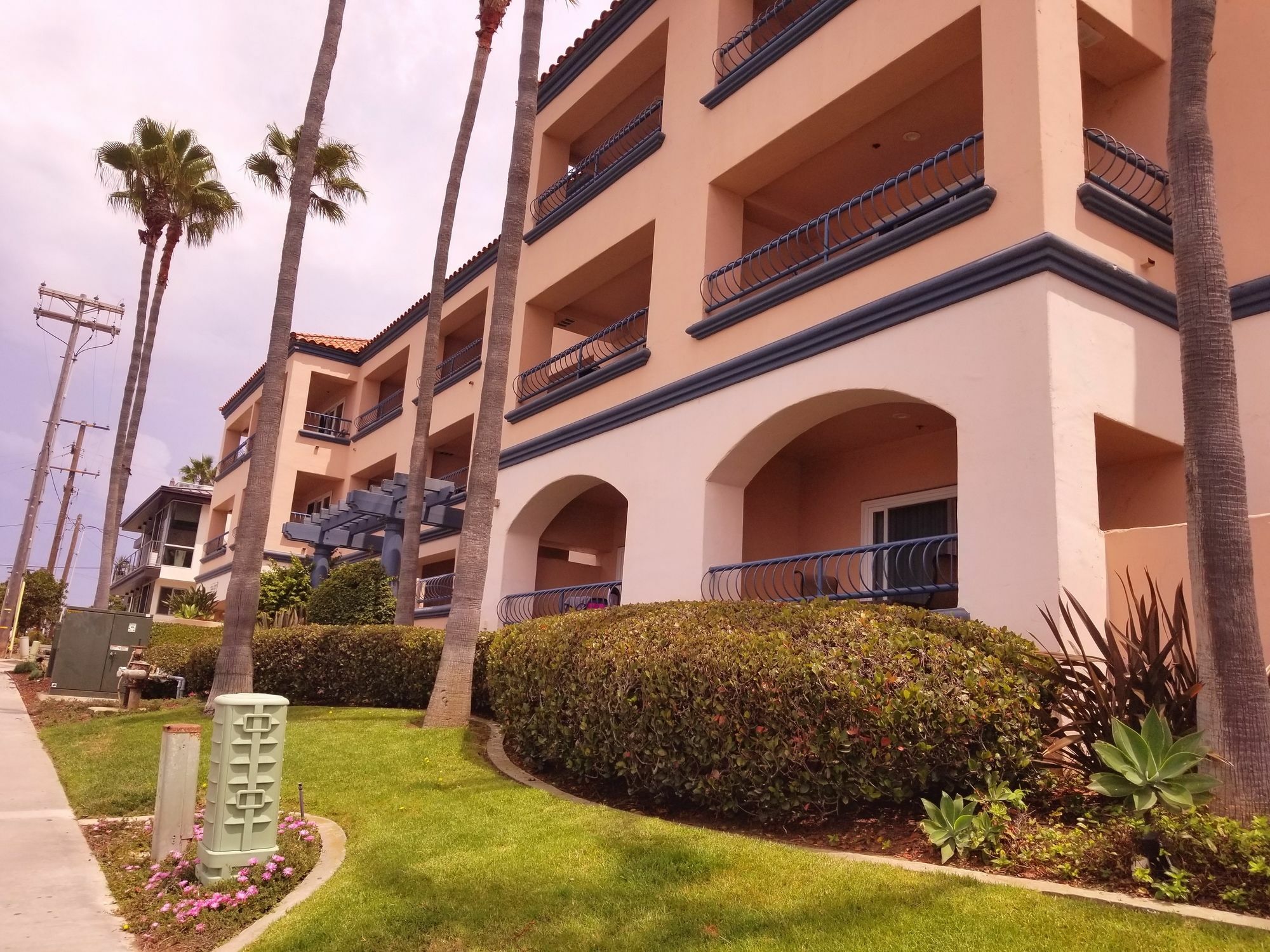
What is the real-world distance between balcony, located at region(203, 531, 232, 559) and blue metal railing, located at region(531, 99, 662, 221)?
73.2 ft

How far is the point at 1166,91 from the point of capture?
1115cm

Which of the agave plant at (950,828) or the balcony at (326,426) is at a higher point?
the balcony at (326,426)

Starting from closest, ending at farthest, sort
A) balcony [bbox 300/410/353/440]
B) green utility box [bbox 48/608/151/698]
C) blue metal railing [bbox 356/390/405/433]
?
green utility box [bbox 48/608/151/698] → blue metal railing [bbox 356/390/405/433] → balcony [bbox 300/410/353/440]

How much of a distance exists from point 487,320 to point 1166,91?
15101 millimetres

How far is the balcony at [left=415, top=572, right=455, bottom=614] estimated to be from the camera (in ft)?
68.5

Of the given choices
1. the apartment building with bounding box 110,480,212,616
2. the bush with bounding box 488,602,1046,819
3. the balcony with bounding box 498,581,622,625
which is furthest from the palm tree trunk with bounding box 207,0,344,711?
the apartment building with bounding box 110,480,212,616

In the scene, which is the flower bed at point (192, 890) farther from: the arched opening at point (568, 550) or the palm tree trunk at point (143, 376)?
the palm tree trunk at point (143, 376)

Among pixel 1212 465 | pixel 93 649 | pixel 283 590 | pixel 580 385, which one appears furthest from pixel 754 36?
pixel 283 590

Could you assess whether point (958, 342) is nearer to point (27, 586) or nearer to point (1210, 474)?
point (1210, 474)

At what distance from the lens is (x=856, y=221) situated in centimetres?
1391

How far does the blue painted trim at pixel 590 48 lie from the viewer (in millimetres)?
16609

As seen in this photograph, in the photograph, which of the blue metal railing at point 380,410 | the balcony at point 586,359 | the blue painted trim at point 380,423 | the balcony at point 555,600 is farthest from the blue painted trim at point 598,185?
the blue metal railing at point 380,410

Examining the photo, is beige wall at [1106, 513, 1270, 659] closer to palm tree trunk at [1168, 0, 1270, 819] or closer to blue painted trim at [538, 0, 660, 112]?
palm tree trunk at [1168, 0, 1270, 819]

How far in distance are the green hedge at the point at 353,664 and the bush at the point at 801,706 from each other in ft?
19.5
